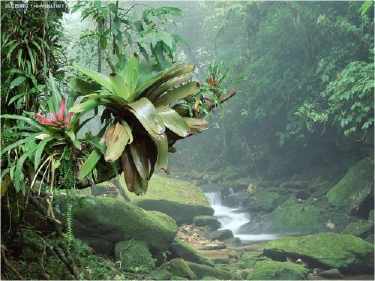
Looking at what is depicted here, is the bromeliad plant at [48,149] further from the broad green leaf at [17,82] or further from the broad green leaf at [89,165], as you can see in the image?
the broad green leaf at [17,82]

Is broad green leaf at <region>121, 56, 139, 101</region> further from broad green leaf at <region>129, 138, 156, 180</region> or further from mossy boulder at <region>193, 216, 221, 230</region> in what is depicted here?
mossy boulder at <region>193, 216, 221, 230</region>

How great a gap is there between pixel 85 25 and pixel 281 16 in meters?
2.50

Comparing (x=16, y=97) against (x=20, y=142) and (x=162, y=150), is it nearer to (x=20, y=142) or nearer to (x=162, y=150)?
(x=20, y=142)

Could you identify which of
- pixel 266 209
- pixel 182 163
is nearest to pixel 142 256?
pixel 182 163

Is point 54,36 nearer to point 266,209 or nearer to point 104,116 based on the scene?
point 104,116

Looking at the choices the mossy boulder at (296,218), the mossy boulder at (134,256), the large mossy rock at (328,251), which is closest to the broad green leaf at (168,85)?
the mossy boulder at (134,256)

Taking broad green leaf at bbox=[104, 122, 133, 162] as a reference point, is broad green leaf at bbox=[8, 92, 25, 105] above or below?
above

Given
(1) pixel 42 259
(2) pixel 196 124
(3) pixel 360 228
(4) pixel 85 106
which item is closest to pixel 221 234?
(3) pixel 360 228

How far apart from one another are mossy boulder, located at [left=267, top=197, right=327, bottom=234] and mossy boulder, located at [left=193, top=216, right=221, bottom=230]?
60 cm

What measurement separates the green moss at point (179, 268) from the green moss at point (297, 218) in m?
1.17

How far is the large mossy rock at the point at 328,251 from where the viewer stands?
4477 millimetres

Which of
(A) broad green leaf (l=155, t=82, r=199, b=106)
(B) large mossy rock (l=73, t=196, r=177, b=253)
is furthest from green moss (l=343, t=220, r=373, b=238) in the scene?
(A) broad green leaf (l=155, t=82, r=199, b=106)

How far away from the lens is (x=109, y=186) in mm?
4191

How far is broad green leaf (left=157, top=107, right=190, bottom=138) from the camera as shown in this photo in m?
2.29
